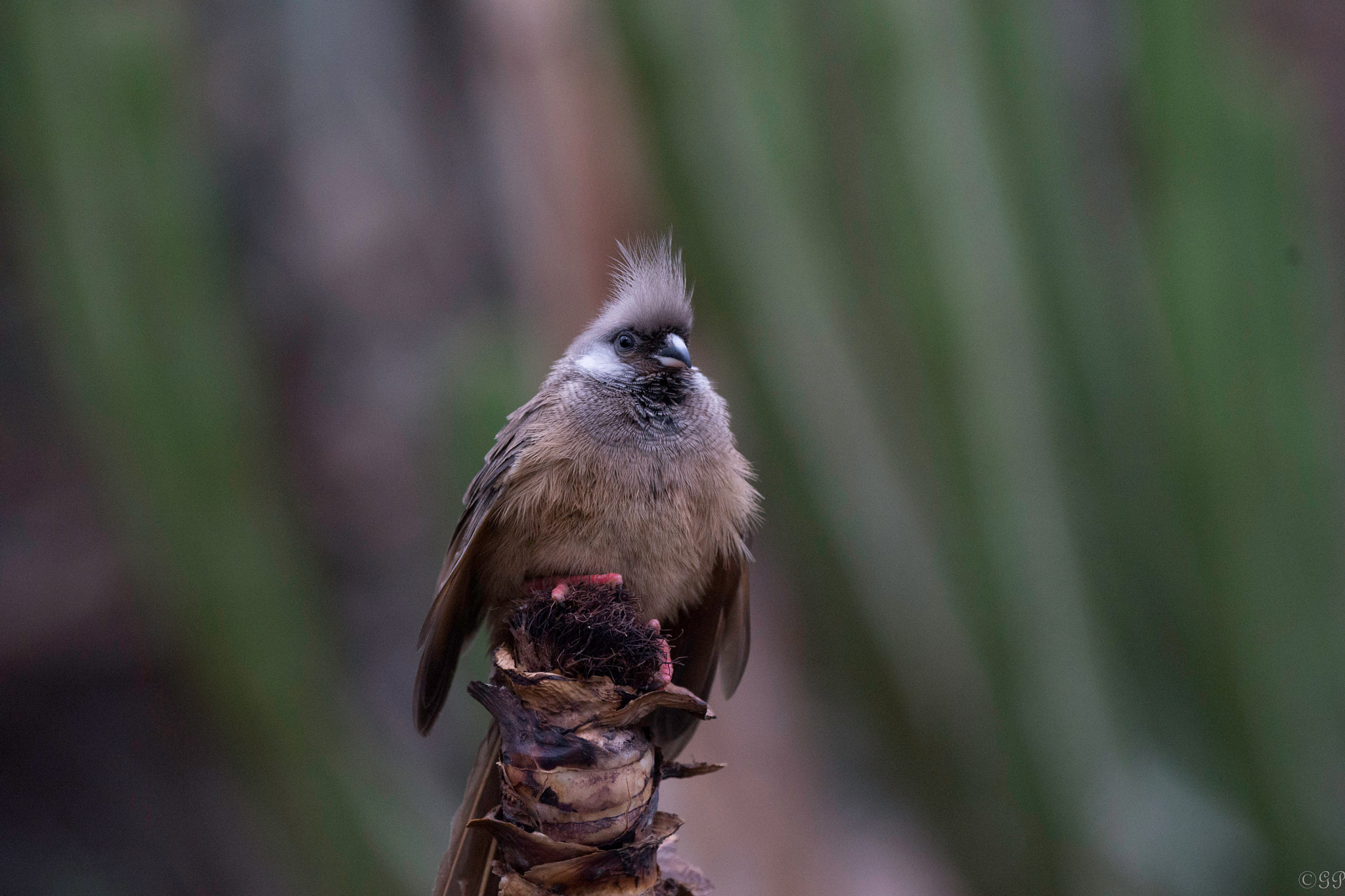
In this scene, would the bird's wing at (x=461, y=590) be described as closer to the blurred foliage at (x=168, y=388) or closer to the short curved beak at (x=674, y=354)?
the short curved beak at (x=674, y=354)

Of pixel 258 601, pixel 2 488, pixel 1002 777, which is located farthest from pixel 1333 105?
pixel 2 488

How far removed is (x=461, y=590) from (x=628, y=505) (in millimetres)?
511

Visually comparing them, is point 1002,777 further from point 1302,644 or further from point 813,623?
point 813,623

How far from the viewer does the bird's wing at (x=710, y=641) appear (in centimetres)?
245

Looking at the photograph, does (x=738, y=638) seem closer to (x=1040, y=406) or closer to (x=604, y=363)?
(x=604, y=363)

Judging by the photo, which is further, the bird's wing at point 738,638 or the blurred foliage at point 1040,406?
the blurred foliage at point 1040,406

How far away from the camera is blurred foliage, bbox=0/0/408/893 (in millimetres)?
3150

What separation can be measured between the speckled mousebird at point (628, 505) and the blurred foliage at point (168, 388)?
4.00ft

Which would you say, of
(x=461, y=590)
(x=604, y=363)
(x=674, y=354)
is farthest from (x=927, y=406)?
(x=461, y=590)

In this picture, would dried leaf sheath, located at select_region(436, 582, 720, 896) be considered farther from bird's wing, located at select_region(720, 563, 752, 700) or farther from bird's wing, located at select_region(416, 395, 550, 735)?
bird's wing, located at select_region(720, 563, 752, 700)

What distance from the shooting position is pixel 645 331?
2656mm

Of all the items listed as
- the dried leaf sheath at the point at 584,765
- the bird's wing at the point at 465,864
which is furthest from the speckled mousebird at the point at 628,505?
the dried leaf sheath at the point at 584,765

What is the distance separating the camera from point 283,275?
637 cm

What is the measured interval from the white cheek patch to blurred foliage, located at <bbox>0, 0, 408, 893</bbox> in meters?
1.48
